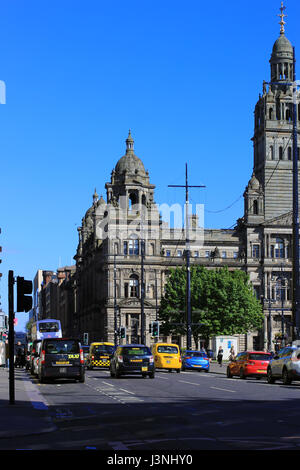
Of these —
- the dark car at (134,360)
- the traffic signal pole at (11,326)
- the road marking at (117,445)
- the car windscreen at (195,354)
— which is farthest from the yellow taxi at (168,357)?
the road marking at (117,445)

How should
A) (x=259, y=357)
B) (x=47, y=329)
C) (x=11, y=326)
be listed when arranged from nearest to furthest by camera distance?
1. (x=11, y=326)
2. (x=259, y=357)
3. (x=47, y=329)

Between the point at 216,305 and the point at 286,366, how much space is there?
62.8 m

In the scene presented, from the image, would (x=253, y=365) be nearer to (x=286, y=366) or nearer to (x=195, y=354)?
(x=286, y=366)

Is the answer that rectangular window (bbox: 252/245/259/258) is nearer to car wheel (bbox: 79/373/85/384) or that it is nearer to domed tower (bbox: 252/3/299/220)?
domed tower (bbox: 252/3/299/220)

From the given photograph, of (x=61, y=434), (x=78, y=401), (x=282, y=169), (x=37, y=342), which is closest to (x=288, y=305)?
(x=282, y=169)

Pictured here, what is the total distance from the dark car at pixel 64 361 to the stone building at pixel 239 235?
88258 mm

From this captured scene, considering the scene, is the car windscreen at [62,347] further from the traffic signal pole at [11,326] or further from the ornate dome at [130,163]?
the ornate dome at [130,163]

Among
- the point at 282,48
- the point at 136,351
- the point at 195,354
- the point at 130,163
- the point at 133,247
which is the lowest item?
the point at 195,354

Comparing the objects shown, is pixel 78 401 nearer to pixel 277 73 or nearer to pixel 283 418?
pixel 283 418

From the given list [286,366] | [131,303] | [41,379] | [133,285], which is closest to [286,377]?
[286,366]

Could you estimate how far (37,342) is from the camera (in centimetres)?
5212

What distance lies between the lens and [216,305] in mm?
100188
